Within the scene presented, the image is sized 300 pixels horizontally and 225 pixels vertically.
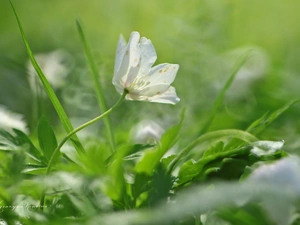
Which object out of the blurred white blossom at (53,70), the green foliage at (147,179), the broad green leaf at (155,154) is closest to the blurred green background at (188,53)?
the blurred white blossom at (53,70)

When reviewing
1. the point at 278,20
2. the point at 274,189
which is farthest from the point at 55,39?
the point at 274,189

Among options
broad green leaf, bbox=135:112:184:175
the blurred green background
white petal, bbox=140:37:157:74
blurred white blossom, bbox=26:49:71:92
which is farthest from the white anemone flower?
blurred white blossom, bbox=26:49:71:92

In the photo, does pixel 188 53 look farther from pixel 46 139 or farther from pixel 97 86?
pixel 46 139

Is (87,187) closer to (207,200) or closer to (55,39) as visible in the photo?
(207,200)

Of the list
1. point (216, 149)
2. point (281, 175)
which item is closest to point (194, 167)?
point (216, 149)

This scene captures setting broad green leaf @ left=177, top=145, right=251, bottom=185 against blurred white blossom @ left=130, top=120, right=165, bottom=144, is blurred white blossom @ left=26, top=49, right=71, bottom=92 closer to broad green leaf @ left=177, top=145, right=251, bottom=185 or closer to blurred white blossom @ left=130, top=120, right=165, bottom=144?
blurred white blossom @ left=130, top=120, right=165, bottom=144
